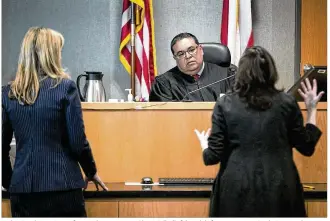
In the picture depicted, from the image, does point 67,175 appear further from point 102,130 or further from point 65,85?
point 102,130

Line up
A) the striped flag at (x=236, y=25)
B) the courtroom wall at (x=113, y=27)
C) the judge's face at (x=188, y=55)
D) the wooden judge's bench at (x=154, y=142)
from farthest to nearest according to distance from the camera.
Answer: the courtroom wall at (x=113, y=27) → the striped flag at (x=236, y=25) → the judge's face at (x=188, y=55) → the wooden judge's bench at (x=154, y=142)

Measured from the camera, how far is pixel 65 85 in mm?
2037

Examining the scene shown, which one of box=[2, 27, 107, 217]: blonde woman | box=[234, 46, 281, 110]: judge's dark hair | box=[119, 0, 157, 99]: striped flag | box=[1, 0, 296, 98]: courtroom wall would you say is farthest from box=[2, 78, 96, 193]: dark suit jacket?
box=[1, 0, 296, 98]: courtroom wall

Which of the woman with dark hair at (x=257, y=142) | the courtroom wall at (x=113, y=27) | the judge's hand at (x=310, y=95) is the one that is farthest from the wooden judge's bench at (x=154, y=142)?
the courtroom wall at (x=113, y=27)

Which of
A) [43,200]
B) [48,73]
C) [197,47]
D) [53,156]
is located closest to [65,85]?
[48,73]

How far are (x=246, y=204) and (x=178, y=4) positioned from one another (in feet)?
9.94

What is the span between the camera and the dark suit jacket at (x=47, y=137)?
6.66 ft

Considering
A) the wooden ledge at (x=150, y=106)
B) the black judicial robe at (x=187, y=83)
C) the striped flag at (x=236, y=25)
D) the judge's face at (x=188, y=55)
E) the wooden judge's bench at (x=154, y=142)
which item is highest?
the striped flag at (x=236, y=25)

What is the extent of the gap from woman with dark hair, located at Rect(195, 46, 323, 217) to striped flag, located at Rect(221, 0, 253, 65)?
8.08 ft

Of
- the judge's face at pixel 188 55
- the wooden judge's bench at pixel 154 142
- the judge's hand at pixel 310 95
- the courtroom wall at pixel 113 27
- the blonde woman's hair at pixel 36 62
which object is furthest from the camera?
the courtroom wall at pixel 113 27

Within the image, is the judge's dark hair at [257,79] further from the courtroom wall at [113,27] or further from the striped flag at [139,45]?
the courtroom wall at [113,27]

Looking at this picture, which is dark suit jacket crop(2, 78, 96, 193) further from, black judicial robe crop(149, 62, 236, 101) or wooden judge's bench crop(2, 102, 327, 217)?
black judicial robe crop(149, 62, 236, 101)

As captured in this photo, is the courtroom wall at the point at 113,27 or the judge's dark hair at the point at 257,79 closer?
the judge's dark hair at the point at 257,79

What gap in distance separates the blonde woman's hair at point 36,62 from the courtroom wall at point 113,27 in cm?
276
